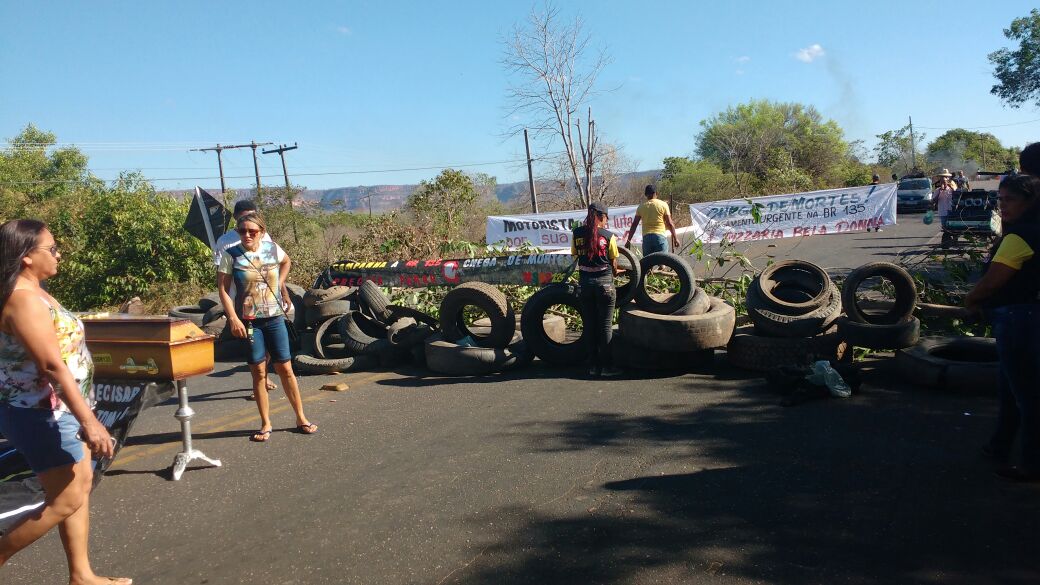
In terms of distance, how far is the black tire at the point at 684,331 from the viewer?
266 inches

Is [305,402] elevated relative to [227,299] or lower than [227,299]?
lower

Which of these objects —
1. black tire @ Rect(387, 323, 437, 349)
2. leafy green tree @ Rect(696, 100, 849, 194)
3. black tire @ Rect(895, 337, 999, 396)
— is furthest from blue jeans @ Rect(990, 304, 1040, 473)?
leafy green tree @ Rect(696, 100, 849, 194)

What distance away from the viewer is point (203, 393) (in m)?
7.71

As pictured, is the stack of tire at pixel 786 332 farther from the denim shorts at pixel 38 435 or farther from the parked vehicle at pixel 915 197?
the parked vehicle at pixel 915 197

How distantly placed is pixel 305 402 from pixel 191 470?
75.2 inches

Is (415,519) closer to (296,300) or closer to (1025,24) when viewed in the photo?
(296,300)

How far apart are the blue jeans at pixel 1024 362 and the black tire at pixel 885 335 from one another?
7.96ft

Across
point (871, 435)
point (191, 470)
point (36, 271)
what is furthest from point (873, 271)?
point (36, 271)

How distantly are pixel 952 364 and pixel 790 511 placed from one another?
3.11m

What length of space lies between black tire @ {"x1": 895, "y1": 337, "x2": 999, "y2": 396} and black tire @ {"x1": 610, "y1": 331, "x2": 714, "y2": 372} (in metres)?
1.81

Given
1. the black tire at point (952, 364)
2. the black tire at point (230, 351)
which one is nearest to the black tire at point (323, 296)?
the black tire at point (230, 351)

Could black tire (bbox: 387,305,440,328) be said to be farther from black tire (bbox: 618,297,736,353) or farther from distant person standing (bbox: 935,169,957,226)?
distant person standing (bbox: 935,169,957,226)

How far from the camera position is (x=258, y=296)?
17.6 ft

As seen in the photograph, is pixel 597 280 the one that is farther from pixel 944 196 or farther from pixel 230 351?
pixel 944 196
